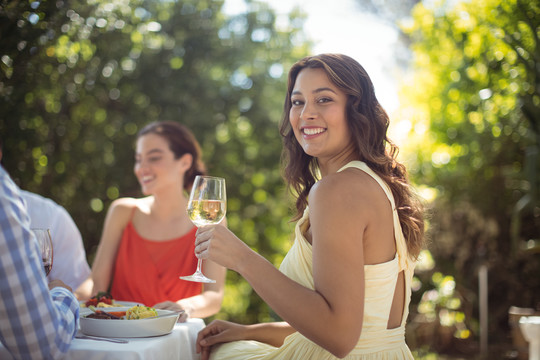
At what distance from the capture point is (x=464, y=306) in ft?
→ 21.3

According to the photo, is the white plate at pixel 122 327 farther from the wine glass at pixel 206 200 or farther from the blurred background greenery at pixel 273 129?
the blurred background greenery at pixel 273 129

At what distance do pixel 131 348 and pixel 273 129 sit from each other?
214 inches

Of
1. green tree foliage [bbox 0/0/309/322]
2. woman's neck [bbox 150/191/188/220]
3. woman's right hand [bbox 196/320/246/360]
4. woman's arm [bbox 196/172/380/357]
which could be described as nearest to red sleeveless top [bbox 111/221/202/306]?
woman's neck [bbox 150/191/188/220]

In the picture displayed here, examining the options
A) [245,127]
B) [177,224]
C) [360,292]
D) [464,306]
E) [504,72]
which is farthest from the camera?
[245,127]

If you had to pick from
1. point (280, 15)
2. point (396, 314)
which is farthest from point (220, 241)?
point (280, 15)

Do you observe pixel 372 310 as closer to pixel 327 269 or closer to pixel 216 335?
pixel 327 269

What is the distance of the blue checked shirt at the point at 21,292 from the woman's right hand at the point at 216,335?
0.84 m

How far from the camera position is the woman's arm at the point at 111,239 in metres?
3.45

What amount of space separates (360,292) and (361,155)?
0.59 meters

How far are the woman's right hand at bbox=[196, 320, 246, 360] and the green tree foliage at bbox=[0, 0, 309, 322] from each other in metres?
2.74

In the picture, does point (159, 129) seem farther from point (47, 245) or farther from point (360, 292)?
point (360, 292)

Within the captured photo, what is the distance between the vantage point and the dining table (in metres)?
1.62

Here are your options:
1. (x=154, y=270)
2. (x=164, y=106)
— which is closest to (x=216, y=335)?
(x=154, y=270)

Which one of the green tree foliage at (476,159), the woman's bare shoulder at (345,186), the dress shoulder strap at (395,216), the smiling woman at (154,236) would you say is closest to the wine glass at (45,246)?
the woman's bare shoulder at (345,186)
